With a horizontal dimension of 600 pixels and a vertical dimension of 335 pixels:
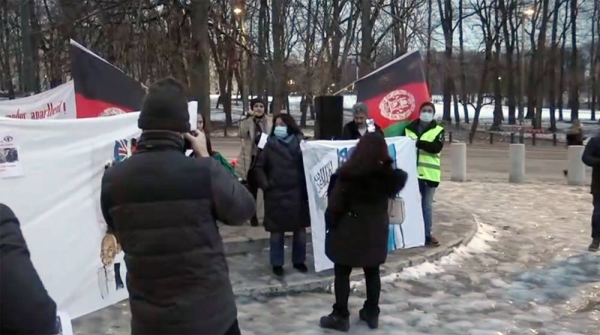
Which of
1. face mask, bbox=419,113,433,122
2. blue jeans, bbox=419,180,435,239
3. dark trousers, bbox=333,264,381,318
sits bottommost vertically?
dark trousers, bbox=333,264,381,318

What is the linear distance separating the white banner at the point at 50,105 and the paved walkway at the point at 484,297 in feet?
13.1

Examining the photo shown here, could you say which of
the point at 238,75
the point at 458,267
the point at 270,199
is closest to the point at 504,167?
the point at 238,75

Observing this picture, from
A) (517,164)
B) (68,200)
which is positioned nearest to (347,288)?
(68,200)

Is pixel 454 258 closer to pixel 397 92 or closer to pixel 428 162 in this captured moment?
pixel 428 162

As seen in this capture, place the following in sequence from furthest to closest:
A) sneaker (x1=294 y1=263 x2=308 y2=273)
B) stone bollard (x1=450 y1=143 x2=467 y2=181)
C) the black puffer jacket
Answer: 1. stone bollard (x1=450 y1=143 x2=467 y2=181)
2. sneaker (x1=294 y1=263 x2=308 y2=273)
3. the black puffer jacket

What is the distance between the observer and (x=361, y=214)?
546 centimetres

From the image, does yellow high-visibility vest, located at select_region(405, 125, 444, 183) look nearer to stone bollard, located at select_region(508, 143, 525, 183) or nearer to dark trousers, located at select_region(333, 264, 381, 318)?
dark trousers, located at select_region(333, 264, 381, 318)

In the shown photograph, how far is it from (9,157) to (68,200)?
666 mm

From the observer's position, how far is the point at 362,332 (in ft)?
18.7

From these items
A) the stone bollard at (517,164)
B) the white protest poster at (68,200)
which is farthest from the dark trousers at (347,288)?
the stone bollard at (517,164)

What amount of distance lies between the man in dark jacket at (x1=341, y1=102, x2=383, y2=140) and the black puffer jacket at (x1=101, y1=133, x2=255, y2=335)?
5061 mm

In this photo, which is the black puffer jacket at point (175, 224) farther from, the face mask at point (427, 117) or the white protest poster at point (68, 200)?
the face mask at point (427, 117)

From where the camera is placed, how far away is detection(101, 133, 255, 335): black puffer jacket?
3.00 meters

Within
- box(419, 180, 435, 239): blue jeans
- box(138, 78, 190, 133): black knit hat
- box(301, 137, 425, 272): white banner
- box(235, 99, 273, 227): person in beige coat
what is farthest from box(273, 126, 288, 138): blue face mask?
box(138, 78, 190, 133): black knit hat
